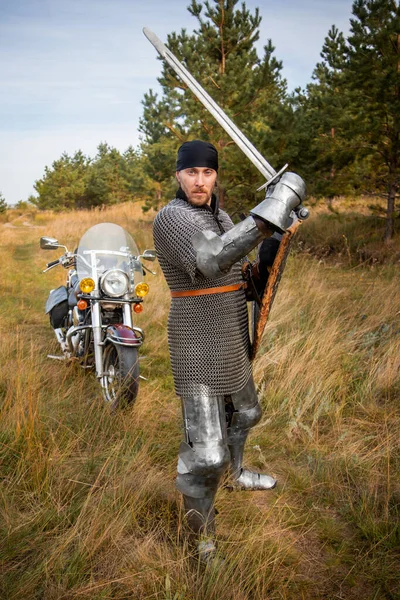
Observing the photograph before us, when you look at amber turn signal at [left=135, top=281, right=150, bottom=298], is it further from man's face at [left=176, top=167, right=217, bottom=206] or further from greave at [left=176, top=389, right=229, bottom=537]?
greave at [left=176, top=389, right=229, bottom=537]

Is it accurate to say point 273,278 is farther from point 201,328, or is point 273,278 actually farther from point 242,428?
point 242,428

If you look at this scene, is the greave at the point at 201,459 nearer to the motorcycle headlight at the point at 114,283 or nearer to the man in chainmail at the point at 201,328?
the man in chainmail at the point at 201,328

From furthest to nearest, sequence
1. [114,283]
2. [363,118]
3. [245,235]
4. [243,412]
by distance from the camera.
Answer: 1. [363,118]
2. [114,283]
3. [243,412]
4. [245,235]

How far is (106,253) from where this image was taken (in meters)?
3.81

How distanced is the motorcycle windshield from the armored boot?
1621 mm

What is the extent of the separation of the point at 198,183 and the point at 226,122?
326 mm

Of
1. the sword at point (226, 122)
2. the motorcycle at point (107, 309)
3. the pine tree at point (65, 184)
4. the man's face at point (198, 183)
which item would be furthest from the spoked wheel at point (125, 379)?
the pine tree at point (65, 184)

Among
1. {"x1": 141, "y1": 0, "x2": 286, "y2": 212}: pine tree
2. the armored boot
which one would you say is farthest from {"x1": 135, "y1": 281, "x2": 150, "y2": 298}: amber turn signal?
{"x1": 141, "y1": 0, "x2": 286, "y2": 212}: pine tree

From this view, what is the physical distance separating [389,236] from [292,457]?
7.23 meters

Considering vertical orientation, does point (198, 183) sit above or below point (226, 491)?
above

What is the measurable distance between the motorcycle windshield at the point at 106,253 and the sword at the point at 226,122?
1681 millimetres

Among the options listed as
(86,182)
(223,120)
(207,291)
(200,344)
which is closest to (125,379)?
(200,344)

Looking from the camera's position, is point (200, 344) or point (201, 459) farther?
point (200, 344)

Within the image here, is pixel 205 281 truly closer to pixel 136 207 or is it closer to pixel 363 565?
pixel 363 565
